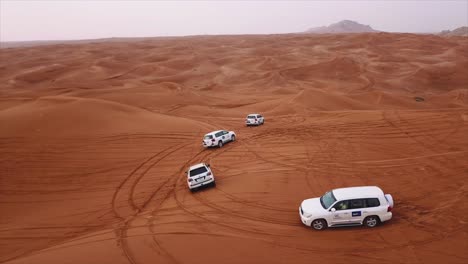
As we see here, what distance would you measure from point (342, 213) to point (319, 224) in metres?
0.88

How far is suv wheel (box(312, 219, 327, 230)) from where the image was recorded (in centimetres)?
1270

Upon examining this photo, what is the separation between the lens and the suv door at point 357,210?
12477 millimetres

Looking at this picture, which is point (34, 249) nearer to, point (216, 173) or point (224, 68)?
point (216, 173)

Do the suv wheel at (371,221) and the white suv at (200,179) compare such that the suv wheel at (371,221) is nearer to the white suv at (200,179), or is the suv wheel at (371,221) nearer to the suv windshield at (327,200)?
the suv windshield at (327,200)

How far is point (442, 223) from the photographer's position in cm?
1255

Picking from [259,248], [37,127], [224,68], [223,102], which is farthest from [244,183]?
[224,68]

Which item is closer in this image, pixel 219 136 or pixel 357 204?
pixel 357 204

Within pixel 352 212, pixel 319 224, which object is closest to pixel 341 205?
pixel 352 212

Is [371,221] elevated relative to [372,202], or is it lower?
lower

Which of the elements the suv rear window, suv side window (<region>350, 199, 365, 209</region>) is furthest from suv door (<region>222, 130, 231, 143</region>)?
suv side window (<region>350, 199, 365, 209</region>)

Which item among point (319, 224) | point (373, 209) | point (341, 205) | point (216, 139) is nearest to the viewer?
point (373, 209)

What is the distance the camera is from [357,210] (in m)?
12.5

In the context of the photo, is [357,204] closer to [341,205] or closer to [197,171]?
[341,205]

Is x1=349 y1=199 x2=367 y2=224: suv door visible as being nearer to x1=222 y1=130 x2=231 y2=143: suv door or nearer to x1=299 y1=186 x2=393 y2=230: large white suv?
x1=299 y1=186 x2=393 y2=230: large white suv
